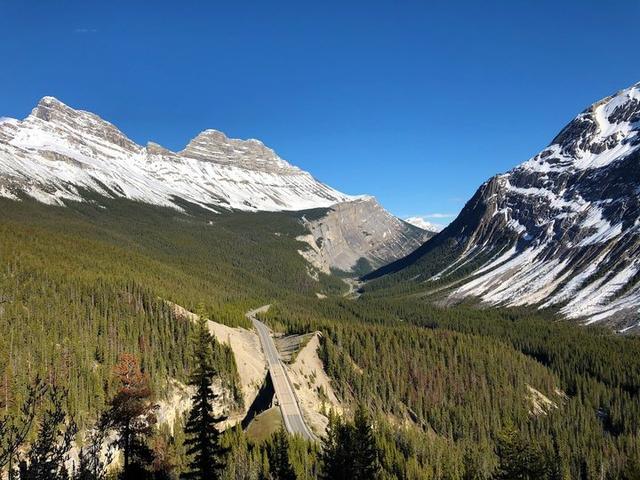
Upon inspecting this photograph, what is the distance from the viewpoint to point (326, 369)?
383 ft

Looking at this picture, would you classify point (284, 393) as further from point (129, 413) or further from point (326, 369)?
point (129, 413)

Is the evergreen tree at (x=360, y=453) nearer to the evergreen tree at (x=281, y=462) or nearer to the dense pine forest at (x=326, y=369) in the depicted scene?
the dense pine forest at (x=326, y=369)

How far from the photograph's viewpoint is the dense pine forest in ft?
161

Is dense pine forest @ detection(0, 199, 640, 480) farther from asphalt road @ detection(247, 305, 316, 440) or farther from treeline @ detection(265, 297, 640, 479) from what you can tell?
asphalt road @ detection(247, 305, 316, 440)

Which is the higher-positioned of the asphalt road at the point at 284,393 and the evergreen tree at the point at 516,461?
the asphalt road at the point at 284,393

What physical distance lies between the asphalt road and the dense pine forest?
16.4 ft

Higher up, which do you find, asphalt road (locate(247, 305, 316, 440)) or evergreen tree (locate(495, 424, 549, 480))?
asphalt road (locate(247, 305, 316, 440))

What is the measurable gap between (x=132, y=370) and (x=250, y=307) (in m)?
145

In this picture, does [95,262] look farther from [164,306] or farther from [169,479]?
[169,479]

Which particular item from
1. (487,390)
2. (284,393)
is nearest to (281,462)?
(284,393)

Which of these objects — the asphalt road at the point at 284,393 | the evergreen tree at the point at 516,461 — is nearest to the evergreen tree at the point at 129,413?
the evergreen tree at the point at 516,461

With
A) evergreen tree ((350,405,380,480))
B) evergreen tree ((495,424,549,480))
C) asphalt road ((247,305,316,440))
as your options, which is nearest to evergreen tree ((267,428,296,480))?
evergreen tree ((350,405,380,480))

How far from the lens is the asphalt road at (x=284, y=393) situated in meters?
80.6

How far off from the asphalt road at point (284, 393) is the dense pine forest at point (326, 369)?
5.00 m
